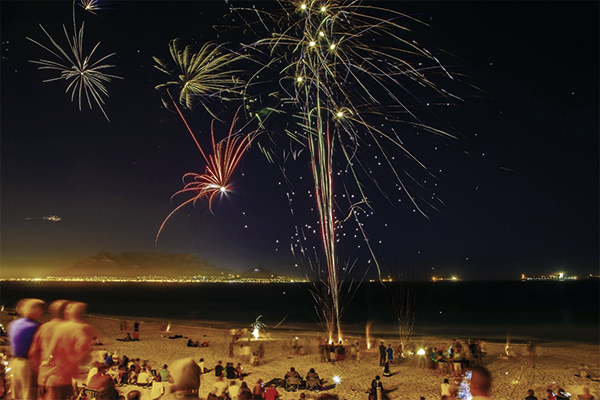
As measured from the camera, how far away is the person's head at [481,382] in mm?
3330

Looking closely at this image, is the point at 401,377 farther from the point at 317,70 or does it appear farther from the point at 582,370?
the point at 317,70

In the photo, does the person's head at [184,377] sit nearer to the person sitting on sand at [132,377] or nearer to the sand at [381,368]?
the sand at [381,368]

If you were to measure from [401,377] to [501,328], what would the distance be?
32.0 m

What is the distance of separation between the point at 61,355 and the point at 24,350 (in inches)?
16.4

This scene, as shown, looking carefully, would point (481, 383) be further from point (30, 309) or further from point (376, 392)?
point (376, 392)

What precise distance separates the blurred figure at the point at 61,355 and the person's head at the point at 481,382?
12.8ft

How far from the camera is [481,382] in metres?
3.35

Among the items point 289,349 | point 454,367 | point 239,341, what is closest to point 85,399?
point 454,367

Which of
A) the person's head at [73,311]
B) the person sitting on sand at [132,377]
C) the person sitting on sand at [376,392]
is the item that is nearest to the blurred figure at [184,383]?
the person's head at [73,311]

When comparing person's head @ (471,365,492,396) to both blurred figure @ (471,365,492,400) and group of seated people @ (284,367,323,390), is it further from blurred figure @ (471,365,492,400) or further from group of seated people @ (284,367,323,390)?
group of seated people @ (284,367,323,390)

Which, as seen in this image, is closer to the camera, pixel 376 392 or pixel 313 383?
pixel 376 392

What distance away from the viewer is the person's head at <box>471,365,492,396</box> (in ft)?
10.9

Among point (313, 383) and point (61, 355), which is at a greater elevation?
point (61, 355)

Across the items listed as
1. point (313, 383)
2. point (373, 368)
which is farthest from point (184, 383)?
point (373, 368)
